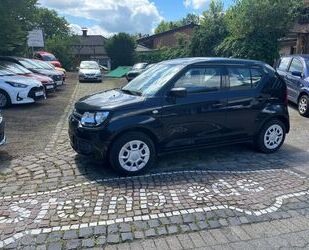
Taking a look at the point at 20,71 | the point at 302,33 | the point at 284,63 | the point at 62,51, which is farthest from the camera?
the point at 62,51

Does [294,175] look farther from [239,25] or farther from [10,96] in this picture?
[239,25]

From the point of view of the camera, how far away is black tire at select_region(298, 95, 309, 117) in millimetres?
10453

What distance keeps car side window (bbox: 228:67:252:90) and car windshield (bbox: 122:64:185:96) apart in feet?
3.21

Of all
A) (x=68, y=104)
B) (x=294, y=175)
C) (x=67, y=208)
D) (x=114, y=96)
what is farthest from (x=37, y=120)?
(x=294, y=175)

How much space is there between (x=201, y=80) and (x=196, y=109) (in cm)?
54

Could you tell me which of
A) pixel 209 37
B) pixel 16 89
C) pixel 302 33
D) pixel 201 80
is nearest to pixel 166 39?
pixel 209 37

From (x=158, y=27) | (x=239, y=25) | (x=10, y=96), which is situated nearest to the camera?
(x=10, y=96)

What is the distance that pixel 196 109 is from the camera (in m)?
5.69

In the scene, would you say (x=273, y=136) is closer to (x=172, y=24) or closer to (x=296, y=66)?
(x=296, y=66)

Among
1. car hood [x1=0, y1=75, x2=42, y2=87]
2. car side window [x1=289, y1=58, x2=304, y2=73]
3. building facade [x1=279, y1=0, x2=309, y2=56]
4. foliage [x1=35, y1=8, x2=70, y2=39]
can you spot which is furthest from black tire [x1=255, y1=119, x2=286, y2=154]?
foliage [x1=35, y1=8, x2=70, y2=39]

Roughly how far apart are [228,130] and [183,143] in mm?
953

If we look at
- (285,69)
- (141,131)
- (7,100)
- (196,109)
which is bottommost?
(7,100)

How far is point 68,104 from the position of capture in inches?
498

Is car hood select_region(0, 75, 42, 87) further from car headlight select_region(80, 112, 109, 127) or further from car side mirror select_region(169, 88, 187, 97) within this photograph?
car side mirror select_region(169, 88, 187, 97)
